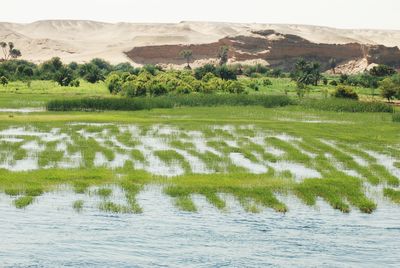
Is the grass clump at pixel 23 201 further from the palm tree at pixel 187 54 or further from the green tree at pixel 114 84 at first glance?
the palm tree at pixel 187 54

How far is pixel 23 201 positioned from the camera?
1842 centimetres

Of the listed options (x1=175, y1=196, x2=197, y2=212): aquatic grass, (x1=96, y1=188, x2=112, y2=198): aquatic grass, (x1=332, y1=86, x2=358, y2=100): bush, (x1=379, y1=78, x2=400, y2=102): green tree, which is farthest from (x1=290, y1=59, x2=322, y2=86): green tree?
(x1=175, y1=196, x2=197, y2=212): aquatic grass

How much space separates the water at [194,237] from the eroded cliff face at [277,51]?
170m

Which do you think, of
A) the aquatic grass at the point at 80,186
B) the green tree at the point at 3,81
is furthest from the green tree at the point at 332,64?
the aquatic grass at the point at 80,186

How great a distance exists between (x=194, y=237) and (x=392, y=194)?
794cm

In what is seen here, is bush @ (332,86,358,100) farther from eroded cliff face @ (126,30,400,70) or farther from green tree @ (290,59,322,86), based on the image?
eroded cliff face @ (126,30,400,70)

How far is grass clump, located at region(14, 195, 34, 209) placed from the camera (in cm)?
1802

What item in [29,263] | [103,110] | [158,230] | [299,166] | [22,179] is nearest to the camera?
[29,263]

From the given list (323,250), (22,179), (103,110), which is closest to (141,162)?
(22,179)

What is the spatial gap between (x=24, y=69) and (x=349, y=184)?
328ft

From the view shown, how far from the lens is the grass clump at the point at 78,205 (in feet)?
58.2

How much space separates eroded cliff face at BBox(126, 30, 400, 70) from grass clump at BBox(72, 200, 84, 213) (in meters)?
170

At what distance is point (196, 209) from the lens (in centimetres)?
1788

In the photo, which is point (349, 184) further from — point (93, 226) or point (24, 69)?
point (24, 69)
